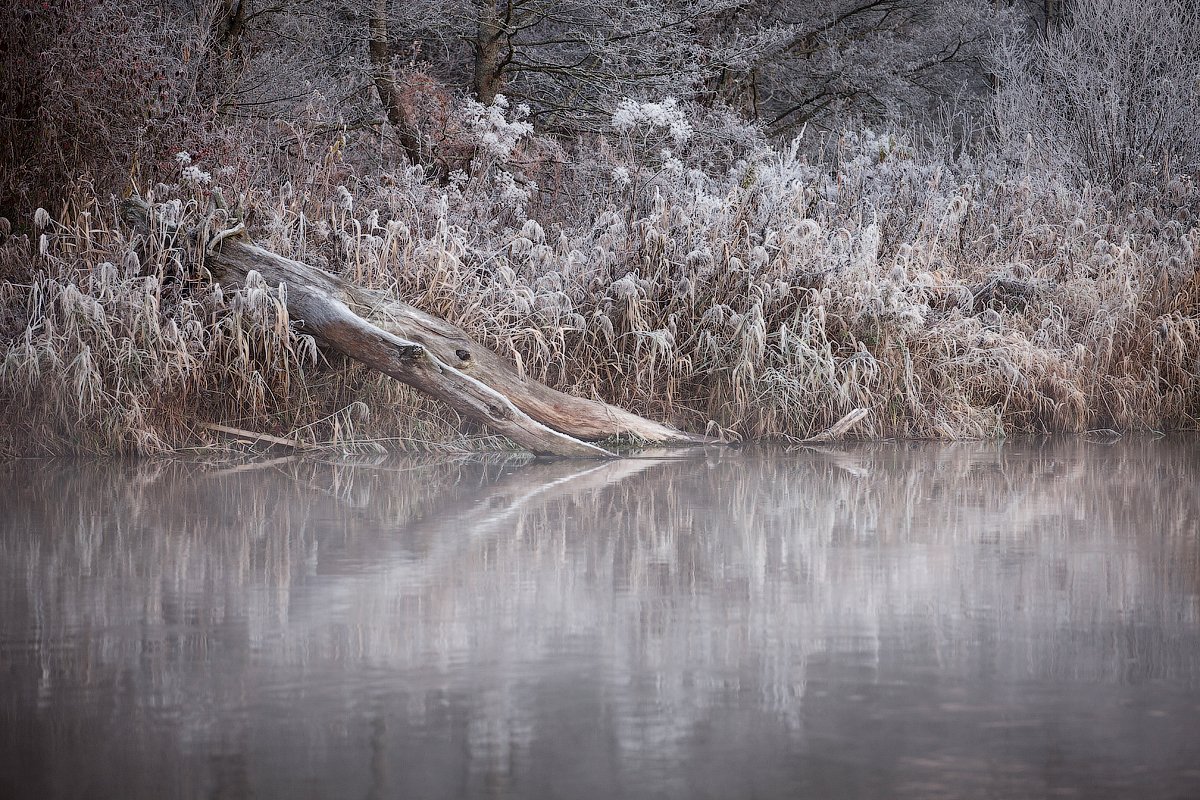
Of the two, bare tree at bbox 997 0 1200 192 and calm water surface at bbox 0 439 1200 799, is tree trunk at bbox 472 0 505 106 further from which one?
calm water surface at bbox 0 439 1200 799

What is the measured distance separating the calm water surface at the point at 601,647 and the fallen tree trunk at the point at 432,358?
186 centimetres

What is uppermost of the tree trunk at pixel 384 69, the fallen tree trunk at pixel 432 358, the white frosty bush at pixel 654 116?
the tree trunk at pixel 384 69

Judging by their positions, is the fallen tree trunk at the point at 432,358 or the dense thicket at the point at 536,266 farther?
the dense thicket at the point at 536,266

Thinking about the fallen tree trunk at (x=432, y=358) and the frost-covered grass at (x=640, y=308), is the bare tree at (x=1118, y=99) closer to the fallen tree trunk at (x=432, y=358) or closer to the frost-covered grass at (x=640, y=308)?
the frost-covered grass at (x=640, y=308)

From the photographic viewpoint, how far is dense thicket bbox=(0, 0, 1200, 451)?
8148 mm

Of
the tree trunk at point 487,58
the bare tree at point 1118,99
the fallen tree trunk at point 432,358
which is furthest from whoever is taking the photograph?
the tree trunk at point 487,58

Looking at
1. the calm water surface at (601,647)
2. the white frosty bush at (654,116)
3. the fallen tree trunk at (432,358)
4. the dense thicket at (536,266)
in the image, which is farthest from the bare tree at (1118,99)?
the calm water surface at (601,647)

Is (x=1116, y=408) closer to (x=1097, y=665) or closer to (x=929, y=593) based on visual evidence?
(x=929, y=593)

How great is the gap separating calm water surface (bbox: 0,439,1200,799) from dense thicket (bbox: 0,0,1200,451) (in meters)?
2.24

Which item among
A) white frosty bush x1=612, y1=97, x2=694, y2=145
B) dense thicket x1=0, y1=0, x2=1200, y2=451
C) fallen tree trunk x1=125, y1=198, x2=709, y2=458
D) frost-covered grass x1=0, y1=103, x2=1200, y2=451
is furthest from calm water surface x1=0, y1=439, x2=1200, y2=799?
white frosty bush x1=612, y1=97, x2=694, y2=145

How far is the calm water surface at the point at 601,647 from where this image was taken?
2.45 m

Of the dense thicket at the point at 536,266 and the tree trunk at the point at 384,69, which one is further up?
the tree trunk at the point at 384,69

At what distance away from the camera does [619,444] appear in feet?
28.2

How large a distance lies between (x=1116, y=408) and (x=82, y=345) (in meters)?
7.28
